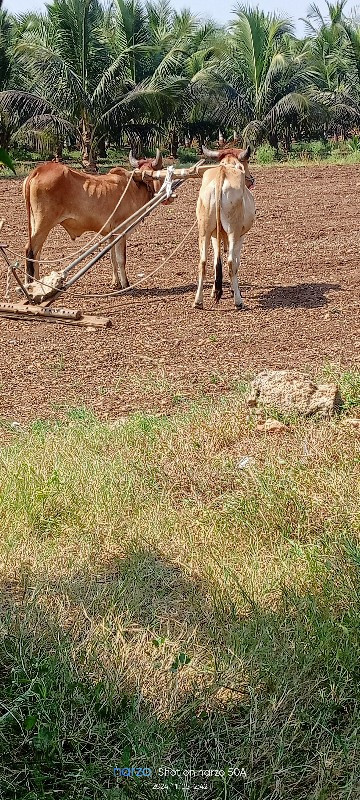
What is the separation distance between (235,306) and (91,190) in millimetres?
2159

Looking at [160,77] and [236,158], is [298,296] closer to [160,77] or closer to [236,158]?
[236,158]

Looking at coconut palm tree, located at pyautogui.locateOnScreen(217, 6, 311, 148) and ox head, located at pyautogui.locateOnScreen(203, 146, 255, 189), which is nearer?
ox head, located at pyautogui.locateOnScreen(203, 146, 255, 189)

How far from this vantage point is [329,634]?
304 centimetres

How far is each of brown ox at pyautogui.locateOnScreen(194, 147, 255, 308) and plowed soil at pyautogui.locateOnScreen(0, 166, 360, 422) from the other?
38 centimetres

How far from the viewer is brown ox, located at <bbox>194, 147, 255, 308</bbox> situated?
909 cm

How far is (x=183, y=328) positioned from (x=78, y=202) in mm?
2306

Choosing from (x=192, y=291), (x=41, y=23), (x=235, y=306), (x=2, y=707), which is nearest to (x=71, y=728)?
(x=2, y=707)

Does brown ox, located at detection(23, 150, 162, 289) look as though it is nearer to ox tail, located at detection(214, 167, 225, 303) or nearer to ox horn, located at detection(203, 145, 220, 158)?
ox horn, located at detection(203, 145, 220, 158)

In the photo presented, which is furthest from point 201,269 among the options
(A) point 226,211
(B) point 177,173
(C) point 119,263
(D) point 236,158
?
(D) point 236,158

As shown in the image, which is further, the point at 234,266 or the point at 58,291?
the point at 234,266

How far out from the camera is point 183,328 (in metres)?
8.75

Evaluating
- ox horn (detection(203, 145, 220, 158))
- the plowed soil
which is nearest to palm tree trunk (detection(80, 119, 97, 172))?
the plowed soil

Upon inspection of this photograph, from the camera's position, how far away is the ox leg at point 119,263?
32.9 feet

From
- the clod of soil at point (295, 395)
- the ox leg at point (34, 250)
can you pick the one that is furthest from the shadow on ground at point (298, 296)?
the clod of soil at point (295, 395)
